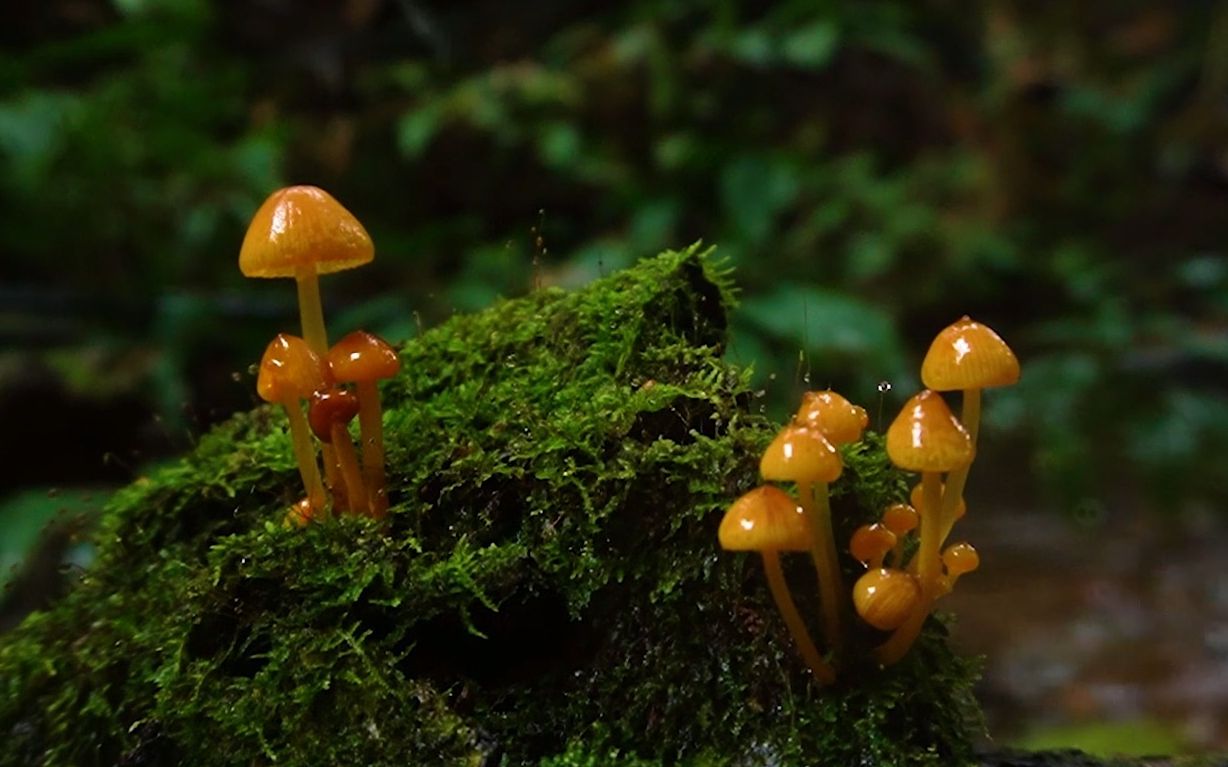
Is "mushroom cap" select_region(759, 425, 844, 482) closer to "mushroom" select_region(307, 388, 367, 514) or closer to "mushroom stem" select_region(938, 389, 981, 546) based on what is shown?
"mushroom stem" select_region(938, 389, 981, 546)

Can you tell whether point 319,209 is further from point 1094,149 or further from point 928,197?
point 1094,149

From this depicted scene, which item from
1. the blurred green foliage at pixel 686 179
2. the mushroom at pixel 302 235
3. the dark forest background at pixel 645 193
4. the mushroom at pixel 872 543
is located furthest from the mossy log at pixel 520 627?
the blurred green foliage at pixel 686 179

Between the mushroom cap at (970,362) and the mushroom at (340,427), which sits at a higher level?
the mushroom at (340,427)

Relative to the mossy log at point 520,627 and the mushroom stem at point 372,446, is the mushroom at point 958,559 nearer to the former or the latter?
the mossy log at point 520,627

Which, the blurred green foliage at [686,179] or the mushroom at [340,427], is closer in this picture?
the mushroom at [340,427]

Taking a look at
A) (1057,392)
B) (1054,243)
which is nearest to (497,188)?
(1057,392)

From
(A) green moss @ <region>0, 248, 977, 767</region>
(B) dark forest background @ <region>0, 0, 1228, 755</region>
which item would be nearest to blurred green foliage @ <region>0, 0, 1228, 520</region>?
(B) dark forest background @ <region>0, 0, 1228, 755</region>
